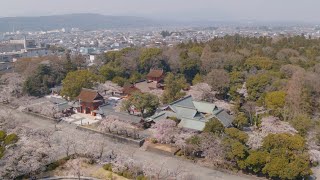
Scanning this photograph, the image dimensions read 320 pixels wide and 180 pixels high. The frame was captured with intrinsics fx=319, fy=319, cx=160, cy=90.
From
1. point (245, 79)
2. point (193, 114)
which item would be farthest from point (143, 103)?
A: point (245, 79)

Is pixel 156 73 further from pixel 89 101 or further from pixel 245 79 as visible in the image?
pixel 89 101

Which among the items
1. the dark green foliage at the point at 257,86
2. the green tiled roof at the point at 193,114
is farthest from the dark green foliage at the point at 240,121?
the dark green foliage at the point at 257,86

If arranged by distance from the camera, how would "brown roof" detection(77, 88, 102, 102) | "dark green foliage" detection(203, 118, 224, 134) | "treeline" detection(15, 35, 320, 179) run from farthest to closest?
"brown roof" detection(77, 88, 102, 102)
"dark green foliage" detection(203, 118, 224, 134)
"treeline" detection(15, 35, 320, 179)

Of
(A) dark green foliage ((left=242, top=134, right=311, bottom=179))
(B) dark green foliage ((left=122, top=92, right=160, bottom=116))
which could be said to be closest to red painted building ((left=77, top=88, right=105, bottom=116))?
(B) dark green foliage ((left=122, top=92, right=160, bottom=116))

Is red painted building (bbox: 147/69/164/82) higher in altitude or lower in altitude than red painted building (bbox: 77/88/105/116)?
higher

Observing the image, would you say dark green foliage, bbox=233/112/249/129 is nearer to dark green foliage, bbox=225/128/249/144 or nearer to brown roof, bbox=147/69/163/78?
dark green foliage, bbox=225/128/249/144

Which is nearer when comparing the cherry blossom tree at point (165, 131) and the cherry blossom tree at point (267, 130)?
the cherry blossom tree at point (267, 130)

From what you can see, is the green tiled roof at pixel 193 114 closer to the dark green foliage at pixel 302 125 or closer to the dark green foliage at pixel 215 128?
the dark green foliage at pixel 215 128
